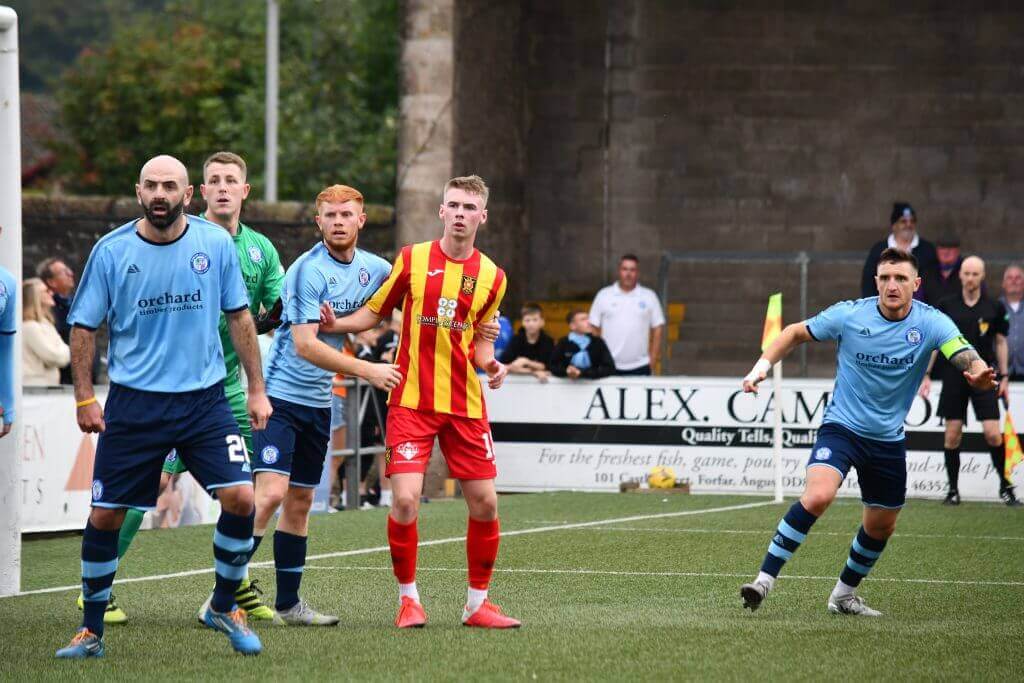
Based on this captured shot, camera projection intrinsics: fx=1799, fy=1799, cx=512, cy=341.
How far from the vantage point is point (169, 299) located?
23.8 feet

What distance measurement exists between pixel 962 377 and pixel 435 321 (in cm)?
919

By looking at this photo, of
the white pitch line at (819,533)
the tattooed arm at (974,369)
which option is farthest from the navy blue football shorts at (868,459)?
the white pitch line at (819,533)

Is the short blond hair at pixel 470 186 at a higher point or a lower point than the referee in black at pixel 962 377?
A: higher

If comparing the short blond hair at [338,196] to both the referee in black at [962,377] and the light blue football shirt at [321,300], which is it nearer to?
the light blue football shirt at [321,300]

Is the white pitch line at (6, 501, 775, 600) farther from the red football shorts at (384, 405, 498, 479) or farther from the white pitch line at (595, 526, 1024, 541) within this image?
the red football shorts at (384, 405, 498, 479)

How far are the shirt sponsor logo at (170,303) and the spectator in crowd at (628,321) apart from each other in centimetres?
1279

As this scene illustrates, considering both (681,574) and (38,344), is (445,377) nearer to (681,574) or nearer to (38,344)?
(681,574)

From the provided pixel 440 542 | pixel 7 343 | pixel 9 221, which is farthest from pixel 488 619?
pixel 440 542

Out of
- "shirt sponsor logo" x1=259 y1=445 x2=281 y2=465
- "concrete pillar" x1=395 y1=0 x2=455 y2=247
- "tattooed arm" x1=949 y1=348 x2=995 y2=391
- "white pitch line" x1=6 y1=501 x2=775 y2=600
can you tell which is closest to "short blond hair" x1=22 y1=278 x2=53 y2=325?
"white pitch line" x1=6 y1=501 x2=775 y2=600

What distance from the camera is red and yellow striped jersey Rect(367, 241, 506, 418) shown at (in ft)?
26.6

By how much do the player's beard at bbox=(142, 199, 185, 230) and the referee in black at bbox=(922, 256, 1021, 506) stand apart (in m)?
10.2

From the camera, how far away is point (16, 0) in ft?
299

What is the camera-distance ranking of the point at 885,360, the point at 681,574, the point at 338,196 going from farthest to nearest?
the point at 681,574, the point at 885,360, the point at 338,196

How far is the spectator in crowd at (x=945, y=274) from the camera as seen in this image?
17.1 meters
